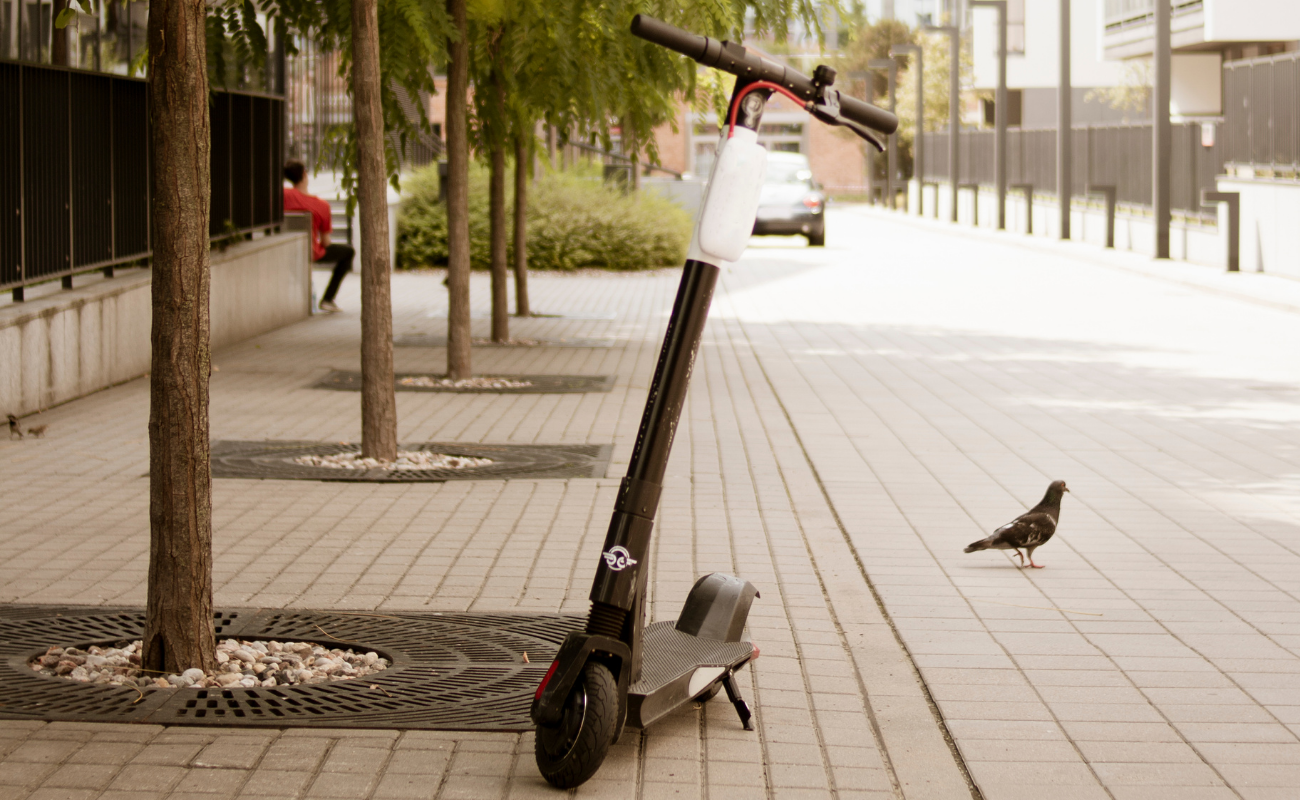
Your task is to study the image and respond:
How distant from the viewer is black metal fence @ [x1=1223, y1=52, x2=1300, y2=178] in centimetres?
2539

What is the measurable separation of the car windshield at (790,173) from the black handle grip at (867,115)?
33.1m

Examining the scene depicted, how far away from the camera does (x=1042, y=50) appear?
221 ft

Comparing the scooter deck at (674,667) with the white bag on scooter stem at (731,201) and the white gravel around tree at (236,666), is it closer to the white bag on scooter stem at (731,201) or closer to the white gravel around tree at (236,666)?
the white gravel around tree at (236,666)

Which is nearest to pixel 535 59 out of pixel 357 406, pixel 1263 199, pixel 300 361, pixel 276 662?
pixel 357 406

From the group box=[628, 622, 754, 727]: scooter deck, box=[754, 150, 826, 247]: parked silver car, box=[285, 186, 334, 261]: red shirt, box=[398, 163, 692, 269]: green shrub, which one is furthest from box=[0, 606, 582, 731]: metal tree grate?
box=[754, 150, 826, 247]: parked silver car

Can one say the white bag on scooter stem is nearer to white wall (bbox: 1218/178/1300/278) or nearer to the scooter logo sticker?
the scooter logo sticker

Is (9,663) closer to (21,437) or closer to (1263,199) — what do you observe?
(21,437)

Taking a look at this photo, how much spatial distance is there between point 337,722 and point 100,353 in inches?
328

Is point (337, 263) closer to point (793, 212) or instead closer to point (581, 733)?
point (793, 212)

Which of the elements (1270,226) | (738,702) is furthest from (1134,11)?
(738,702)

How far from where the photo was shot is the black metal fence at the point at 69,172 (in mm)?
10703

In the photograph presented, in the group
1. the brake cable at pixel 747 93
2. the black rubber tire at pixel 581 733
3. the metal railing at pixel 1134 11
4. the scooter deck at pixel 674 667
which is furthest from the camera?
the metal railing at pixel 1134 11

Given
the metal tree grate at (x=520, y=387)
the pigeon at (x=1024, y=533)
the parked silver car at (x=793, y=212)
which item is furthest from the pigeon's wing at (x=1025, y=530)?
the parked silver car at (x=793, y=212)

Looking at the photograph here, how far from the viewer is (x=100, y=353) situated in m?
12.0
